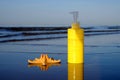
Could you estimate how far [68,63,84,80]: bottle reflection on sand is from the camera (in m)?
7.79

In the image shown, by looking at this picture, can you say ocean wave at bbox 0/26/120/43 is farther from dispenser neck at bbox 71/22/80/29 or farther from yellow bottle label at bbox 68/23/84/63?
dispenser neck at bbox 71/22/80/29

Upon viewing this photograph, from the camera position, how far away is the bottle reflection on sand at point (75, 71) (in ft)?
25.6

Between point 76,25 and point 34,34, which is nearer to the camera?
point 76,25

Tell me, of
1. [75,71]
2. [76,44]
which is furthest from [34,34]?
[75,71]

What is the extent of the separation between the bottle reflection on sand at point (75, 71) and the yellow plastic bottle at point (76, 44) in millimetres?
164

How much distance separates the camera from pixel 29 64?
10.0 m

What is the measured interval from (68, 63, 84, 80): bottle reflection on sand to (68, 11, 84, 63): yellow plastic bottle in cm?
16

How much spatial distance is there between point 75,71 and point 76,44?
1150 mm

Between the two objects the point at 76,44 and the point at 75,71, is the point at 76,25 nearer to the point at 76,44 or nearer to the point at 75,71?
the point at 76,44

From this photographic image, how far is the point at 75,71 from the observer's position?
852 centimetres

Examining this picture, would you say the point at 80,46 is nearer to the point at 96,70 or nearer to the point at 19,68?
the point at 96,70

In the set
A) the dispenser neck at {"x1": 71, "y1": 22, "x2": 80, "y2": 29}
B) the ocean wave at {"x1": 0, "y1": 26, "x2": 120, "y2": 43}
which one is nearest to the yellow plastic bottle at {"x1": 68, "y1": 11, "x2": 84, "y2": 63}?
the dispenser neck at {"x1": 71, "y1": 22, "x2": 80, "y2": 29}

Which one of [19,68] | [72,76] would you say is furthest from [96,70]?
[19,68]

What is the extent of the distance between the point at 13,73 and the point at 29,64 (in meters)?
1.61
